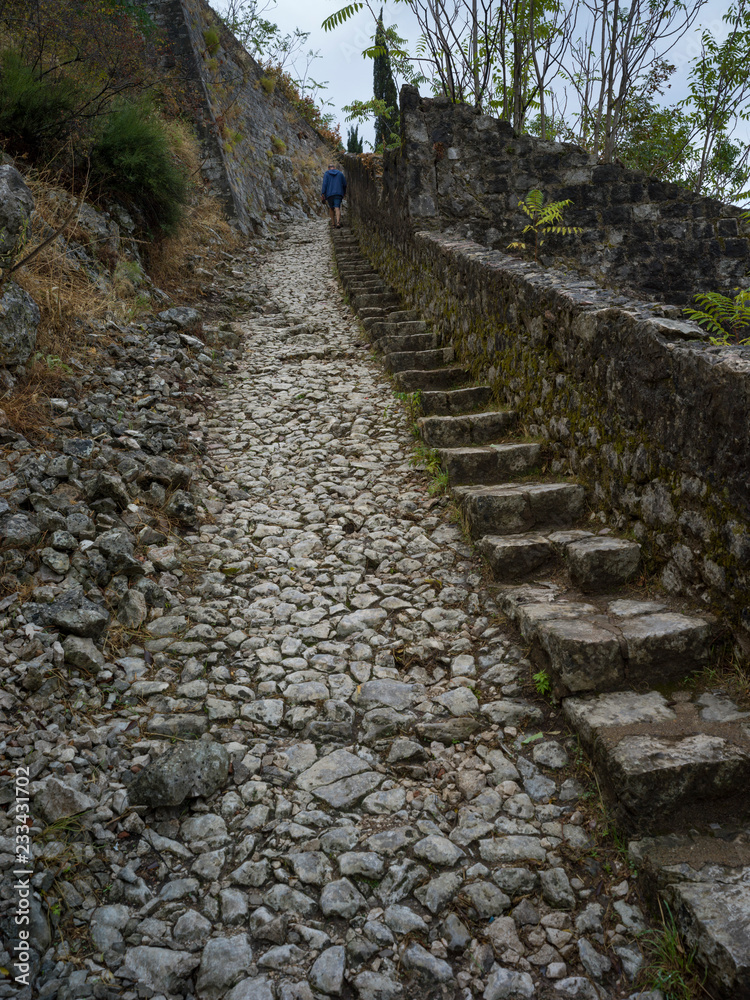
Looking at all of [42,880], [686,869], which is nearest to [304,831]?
[42,880]

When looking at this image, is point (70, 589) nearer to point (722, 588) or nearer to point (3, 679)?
point (3, 679)

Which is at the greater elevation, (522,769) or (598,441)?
(598,441)

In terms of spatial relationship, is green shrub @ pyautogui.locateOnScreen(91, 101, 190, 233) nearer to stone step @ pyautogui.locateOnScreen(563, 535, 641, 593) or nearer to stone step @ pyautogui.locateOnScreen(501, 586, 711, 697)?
stone step @ pyautogui.locateOnScreen(563, 535, 641, 593)

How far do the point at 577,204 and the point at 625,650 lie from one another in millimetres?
6453

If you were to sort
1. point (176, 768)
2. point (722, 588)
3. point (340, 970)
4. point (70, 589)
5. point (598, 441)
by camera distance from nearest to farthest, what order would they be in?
point (340, 970) → point (176, 768) → point (722, 588) → point (70, 589) → point (598, 441)

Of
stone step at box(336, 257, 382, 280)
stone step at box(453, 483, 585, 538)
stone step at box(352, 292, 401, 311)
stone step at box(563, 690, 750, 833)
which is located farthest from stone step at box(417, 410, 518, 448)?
stone step at box(336, 257, 382, 280)

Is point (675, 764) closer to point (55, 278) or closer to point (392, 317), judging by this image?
point (55, 278)

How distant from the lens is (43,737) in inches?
94.3

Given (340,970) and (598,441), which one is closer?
(340,970)

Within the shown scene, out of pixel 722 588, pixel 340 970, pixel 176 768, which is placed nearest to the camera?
pixel 340 970

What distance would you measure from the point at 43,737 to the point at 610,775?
7.01 ft

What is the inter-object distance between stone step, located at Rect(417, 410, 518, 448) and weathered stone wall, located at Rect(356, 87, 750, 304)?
358 cm

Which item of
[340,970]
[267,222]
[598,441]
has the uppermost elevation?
[267,222]

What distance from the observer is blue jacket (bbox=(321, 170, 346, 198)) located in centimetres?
1444
